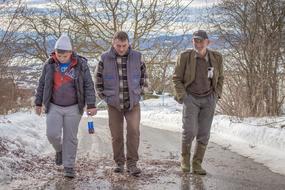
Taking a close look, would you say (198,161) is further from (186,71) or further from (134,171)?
(186,71)

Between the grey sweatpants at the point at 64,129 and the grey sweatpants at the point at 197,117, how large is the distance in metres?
1.42

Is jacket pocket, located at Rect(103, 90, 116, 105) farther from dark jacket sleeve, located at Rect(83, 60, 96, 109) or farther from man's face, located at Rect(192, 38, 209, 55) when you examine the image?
man's face, located at Rect(192, 38, 209, 55)

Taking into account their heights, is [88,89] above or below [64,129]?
above

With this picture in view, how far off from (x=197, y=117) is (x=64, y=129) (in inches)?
69.2

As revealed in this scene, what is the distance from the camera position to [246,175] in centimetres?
712

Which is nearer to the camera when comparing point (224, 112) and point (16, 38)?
point (224, 112)

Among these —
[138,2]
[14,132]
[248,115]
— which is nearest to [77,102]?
[14,132]

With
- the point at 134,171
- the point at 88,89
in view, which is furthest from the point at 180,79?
the point at 134,171

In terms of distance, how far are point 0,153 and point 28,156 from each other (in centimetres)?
74

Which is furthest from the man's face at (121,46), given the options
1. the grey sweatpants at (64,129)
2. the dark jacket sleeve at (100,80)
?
the grey sweatpants at (64,129)

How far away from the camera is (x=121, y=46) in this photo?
6793 millimetres

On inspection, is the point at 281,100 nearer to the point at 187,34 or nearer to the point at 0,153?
the point at 0,153

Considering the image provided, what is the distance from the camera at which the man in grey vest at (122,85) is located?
22.6 ft

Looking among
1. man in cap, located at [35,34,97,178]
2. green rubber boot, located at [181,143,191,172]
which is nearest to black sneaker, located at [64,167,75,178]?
man in cap, located at [35,34,97,178]
